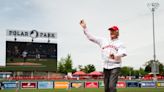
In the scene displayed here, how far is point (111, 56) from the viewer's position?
28.2 ft

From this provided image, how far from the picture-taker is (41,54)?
51.3 meters

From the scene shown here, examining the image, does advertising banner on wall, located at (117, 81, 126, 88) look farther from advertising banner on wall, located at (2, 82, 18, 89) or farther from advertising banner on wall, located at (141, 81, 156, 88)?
advertising banner on wall, located at (2, 82, 18, 89)

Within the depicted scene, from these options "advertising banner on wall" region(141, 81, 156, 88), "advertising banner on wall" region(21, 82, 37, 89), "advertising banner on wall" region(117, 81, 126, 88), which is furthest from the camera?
"advertising banner on wall" region(141, 81, 156, 88)

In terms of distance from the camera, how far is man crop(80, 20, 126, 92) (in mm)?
8578

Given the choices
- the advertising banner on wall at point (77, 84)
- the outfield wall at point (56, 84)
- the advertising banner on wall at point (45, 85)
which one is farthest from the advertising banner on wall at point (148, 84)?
the advertising banner on wall at point (45, 85)

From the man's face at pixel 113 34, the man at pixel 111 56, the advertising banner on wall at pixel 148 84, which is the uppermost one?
the man's face at pixel 113 34

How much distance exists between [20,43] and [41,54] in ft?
9.80

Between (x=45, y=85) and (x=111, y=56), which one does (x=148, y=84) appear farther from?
(x=111, y=56)

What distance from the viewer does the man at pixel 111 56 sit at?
858 cm

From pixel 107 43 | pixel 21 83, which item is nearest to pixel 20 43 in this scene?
pixel 21 83

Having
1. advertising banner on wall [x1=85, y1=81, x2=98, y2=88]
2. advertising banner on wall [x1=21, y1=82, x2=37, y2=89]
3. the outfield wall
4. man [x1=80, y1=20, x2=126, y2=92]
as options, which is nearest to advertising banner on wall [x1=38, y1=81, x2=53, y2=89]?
the outfield wall

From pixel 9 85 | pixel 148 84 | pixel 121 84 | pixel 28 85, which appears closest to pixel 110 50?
pixel 9 85

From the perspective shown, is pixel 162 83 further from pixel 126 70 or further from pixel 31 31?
pixel 126 70

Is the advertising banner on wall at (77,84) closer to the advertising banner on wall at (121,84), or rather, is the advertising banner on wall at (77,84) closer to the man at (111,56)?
the advertising banner on wall at (121,84)
